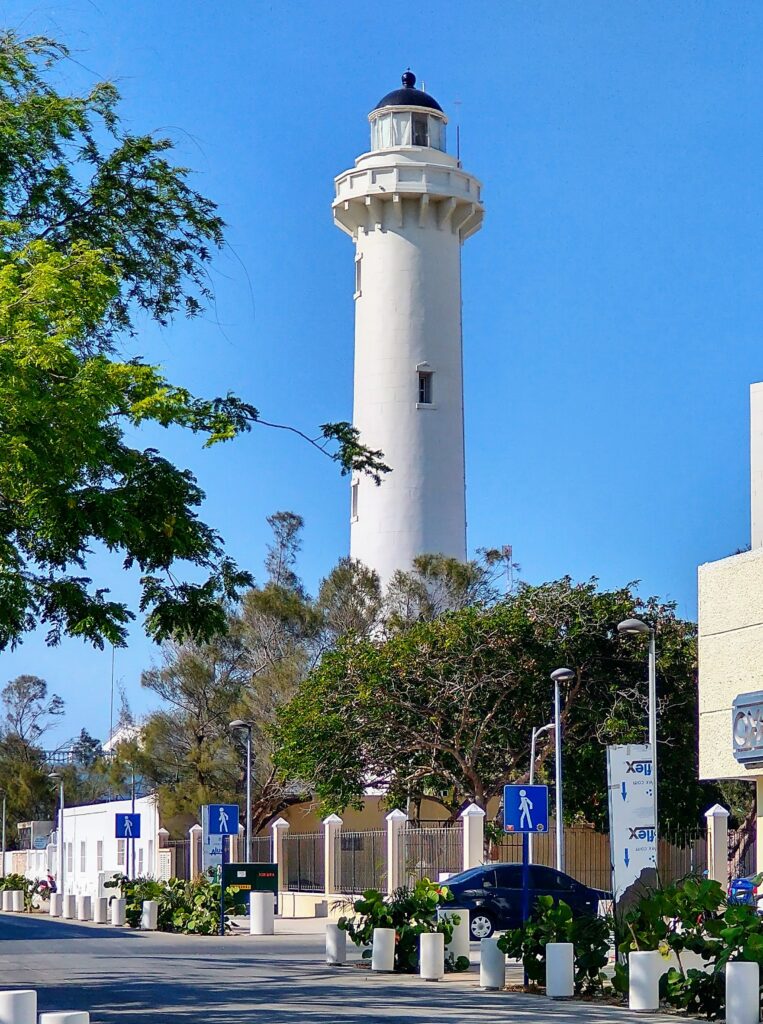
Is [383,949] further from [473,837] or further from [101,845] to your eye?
[101,845]

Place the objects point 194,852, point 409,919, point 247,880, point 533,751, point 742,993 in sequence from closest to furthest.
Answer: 1. point 742,993
2. point 409,919
3. point 247,880
4. point 533,751
5. point 194,852

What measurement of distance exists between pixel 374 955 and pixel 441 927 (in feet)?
3.90

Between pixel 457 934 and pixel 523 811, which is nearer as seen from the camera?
pixel 457 934

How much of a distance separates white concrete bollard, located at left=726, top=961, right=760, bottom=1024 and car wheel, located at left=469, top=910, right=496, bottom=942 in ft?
46.2

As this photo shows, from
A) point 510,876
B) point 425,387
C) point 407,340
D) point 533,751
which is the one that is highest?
point 407,340

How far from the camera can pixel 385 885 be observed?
3928 cm

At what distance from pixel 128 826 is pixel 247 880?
6.03 metres

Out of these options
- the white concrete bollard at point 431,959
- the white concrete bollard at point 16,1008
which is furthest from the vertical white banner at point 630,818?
the white concrete bollard at point 16,1008

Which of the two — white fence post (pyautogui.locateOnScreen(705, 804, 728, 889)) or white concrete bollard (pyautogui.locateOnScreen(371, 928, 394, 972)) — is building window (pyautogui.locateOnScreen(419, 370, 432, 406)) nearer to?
white fence post (pyautogui.locateOnScreen(705, 804, 728, 889))

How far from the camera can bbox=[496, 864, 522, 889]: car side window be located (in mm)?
29359

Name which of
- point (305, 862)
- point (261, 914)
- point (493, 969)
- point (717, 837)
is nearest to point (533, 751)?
point (717, 837)

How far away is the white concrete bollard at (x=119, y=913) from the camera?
36875 millimetres

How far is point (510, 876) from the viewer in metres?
29.5

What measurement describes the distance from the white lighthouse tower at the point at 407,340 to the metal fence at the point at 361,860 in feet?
52.5
